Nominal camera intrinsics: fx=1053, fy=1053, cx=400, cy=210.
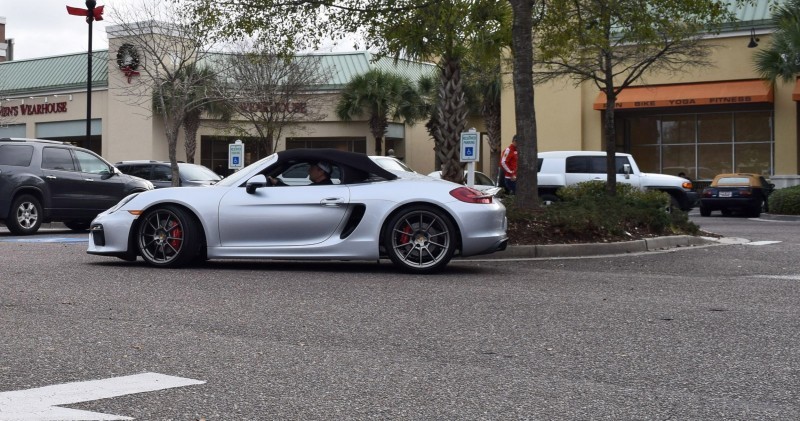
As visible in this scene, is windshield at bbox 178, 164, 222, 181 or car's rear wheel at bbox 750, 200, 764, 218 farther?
car's rear wheel at bbox 750, 200, 764, 218

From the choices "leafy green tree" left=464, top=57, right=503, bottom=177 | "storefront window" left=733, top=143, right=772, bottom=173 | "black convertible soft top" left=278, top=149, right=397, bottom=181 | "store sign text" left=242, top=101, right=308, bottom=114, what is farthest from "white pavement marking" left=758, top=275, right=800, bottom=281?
"store sign text" left=242, top=101, right=308, bottom=114

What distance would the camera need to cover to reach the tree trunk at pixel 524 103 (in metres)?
14.5

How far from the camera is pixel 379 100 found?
45.3 metres

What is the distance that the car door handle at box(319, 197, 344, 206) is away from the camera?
34.8 ft

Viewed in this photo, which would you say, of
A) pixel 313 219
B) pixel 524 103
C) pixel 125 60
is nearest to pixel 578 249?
pixel 524 103

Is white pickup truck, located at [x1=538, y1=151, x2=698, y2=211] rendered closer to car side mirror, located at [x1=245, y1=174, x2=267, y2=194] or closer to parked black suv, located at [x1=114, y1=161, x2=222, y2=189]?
parked black suv, located at [x1=114, y1=161, x2=222, y2=189]

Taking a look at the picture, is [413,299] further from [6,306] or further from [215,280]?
Answer: [6,306]

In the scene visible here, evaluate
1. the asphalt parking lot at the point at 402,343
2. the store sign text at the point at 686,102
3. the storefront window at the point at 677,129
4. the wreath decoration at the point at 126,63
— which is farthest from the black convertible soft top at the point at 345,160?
the wreath decoration at the point at 126,63

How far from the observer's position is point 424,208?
1050 centimetres

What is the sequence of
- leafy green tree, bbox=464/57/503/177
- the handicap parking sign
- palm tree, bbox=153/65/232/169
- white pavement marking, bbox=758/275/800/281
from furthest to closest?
leafy green tree, bbox=464/57/503/177 → palm tree, bbox=153/65/232/169 → the handicap parking sign → white pavement marking, bbox=758/275/800/281

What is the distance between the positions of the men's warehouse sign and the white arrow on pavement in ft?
155

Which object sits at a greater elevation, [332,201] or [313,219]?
[332,201]

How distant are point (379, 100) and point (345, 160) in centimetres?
3461

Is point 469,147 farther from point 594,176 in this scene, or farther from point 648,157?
point 648,157
